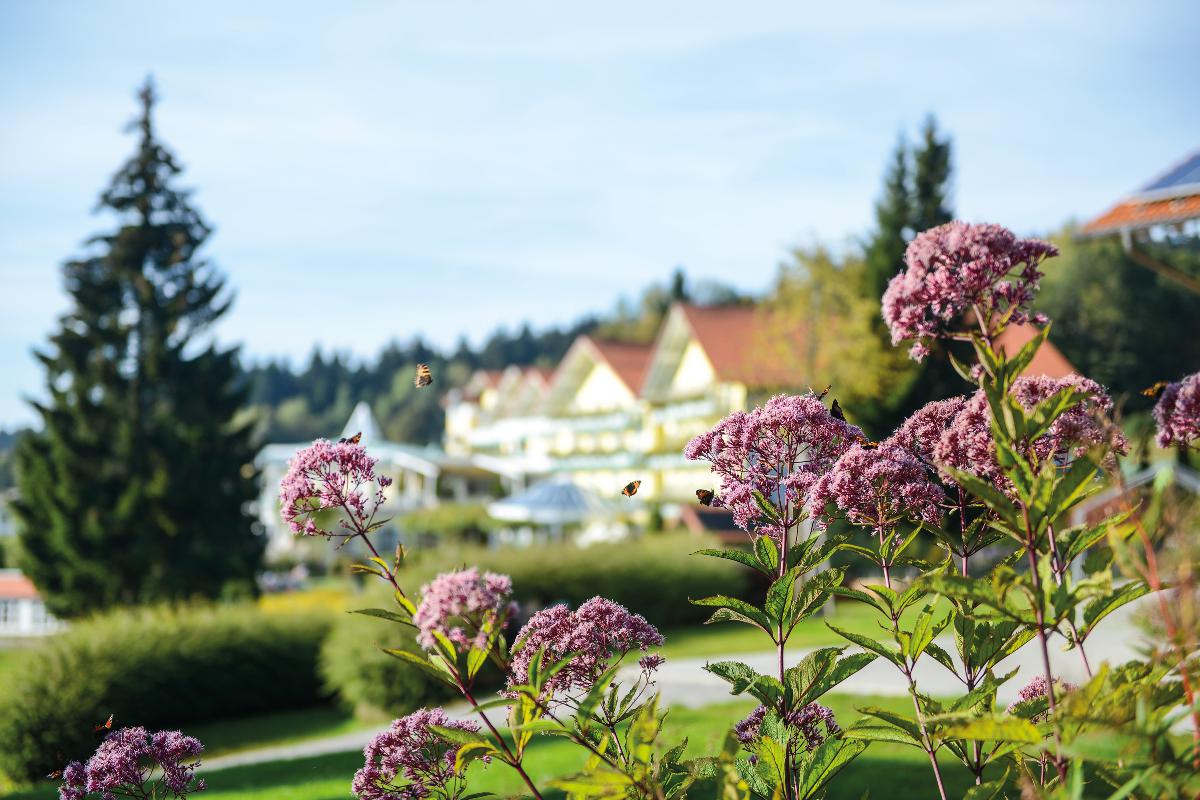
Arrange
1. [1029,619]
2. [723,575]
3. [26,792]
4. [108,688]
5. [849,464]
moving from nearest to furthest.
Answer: [1029,619]
[849,464]
[26,792]
[108,688]
[723,575]

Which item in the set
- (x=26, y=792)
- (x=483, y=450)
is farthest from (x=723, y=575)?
(x=483, y=450)

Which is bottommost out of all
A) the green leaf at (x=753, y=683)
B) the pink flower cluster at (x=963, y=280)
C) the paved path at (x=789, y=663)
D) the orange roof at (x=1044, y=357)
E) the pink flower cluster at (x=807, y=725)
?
the paved path at (x=789, y=663)

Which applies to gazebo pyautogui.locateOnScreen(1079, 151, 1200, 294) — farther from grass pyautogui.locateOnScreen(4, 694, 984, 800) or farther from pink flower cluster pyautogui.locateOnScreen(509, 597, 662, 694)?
pink flower cluster pyautogui.locateOnScreen(509, 597, 662, 694)

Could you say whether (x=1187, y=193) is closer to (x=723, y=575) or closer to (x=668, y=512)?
(x=723, y=575)

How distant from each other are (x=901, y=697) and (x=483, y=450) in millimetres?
52535

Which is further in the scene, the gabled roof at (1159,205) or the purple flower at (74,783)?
the gabled roof at (1159,205)

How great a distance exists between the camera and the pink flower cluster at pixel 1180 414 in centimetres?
270

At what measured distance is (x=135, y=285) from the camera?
27.4 metres

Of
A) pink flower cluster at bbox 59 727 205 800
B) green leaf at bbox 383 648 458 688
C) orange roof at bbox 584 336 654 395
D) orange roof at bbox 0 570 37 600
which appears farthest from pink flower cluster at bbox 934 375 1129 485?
orange roof at bbox 584 336 654 395

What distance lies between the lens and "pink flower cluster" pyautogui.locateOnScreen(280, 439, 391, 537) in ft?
8.29

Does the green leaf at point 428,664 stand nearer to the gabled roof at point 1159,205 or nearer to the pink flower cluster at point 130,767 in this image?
the pink flower cluster at point 130,767

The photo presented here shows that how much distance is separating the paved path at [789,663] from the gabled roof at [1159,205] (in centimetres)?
588

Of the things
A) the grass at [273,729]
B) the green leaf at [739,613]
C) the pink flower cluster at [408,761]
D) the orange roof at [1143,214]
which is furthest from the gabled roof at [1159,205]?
the pink flower cluster at [408,761]

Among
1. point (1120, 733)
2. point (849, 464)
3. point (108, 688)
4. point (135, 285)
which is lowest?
point (108, 688)
